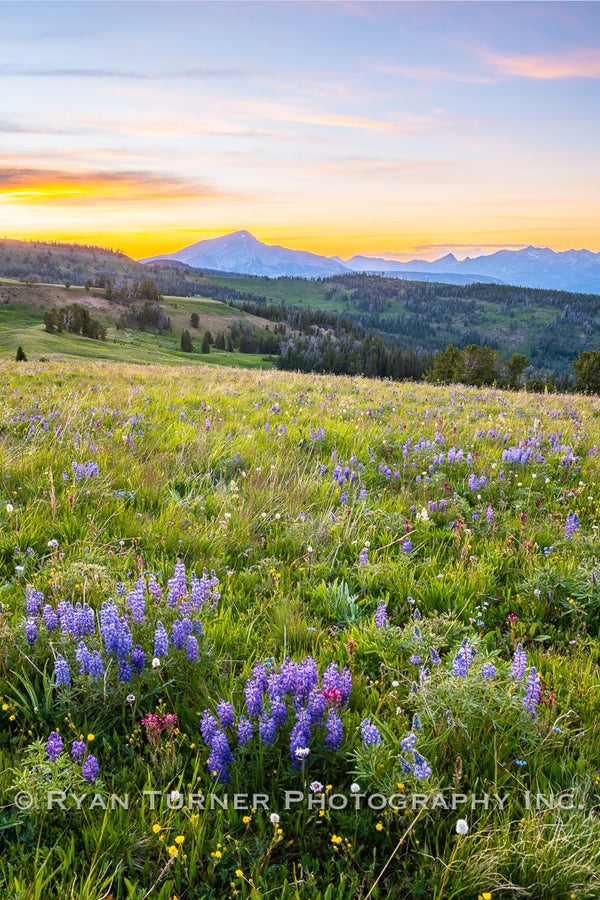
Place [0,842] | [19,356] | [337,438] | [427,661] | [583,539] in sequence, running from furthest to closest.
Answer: [19,356] < [337,438] < [583,539] < [427,661] < [0,842]

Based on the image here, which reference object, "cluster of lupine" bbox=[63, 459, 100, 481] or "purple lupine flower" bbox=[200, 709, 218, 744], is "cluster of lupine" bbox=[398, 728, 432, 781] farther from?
"cluster of lupine" bbox=[63, 459, 100, 481]

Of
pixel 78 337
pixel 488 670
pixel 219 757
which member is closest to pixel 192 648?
pixel 219 757

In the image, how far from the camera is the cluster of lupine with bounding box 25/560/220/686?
9.02ft

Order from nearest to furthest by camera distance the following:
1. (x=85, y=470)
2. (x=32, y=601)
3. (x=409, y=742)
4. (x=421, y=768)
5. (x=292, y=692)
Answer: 1. (x=421, y=768)
2. (x=409, y=742)
3. (x=292, y=692)
4. (x=32, y=601)
5. (x=85, y=470)

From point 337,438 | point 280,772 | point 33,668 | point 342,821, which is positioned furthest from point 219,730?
point 337,438

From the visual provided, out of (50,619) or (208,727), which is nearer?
(208,727)

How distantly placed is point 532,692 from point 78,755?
7.27ft

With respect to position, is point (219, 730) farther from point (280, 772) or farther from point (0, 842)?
point (0, 842)

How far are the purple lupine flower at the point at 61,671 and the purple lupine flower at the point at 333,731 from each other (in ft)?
4.44

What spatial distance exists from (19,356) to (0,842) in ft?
173

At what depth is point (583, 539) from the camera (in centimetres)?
460

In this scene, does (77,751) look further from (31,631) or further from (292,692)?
(292,692)

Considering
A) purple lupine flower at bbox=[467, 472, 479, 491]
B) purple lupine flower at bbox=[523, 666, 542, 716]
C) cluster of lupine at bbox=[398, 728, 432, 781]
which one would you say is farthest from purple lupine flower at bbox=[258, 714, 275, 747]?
purple lupine flower at bbox=[467, 472, 479, 491]

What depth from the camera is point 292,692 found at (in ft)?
8.64
